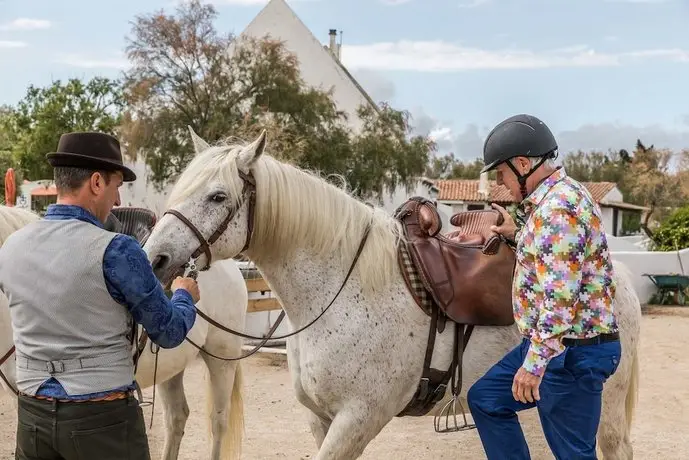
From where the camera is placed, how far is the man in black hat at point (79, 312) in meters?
2.16

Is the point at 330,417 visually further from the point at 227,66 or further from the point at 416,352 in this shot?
the point at 227,66

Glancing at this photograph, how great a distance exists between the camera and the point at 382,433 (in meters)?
6.04

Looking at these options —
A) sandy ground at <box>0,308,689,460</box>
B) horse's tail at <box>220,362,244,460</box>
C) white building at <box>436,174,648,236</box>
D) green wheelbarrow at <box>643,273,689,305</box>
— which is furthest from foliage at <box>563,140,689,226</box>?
horse's tail at <box>220,362,244,460</box>

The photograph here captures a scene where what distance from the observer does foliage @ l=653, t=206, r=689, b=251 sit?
18.7m

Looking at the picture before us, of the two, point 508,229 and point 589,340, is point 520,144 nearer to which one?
point 508,229

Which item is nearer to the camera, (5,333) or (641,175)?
(5,333)

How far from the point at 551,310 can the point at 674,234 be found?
18167 millimetres

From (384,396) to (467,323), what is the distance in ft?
1.66

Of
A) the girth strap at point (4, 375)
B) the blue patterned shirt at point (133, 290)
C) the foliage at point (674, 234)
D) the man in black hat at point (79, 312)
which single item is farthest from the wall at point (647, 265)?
the man in black hat at point (79, 312)

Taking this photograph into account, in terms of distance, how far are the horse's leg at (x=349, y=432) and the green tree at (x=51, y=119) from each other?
3358cm

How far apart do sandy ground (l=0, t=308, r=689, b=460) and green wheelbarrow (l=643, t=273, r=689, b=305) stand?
7.41 meters

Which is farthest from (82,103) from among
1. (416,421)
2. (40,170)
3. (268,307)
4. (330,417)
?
(330,417)

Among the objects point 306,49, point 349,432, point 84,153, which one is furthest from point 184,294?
point 306,49

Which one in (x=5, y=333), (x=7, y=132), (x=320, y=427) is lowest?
(x=320, y=427)
